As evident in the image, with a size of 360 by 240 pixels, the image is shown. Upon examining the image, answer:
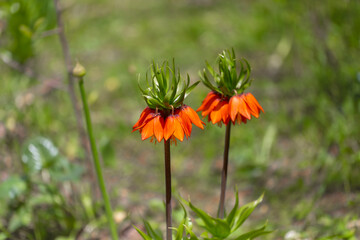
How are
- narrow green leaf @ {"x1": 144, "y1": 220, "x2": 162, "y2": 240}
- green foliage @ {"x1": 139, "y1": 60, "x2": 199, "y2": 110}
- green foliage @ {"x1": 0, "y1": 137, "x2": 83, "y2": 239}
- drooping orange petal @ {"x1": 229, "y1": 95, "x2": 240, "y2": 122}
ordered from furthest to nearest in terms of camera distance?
green foliage @ {"x1": 0, "y1": 137, "x2": 83, "y2": 239}, narrow green leaf @ {"x1": 144, "y1": 220, "x2": 162, "y2": 240}, drooping orange petal @ {"x1": 229, "y1": 95, "x2": 240, "y2": 122}, green foliage @ {"x1": 139, "y1": 60, "x2": 199, "y2": 110}

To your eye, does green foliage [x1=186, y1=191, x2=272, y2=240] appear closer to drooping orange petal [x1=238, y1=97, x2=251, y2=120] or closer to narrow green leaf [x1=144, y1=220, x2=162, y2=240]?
narrow green leaf [x1=144, y1=220, x2=162, y2=240]

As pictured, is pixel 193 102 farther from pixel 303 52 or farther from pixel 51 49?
pixel 51 49

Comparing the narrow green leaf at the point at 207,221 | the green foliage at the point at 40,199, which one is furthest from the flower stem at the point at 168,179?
the green foliage at the point at 40,199

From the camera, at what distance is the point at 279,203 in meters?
2.57

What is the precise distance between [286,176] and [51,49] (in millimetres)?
3726

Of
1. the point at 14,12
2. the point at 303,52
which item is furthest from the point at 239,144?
the point at 14,12

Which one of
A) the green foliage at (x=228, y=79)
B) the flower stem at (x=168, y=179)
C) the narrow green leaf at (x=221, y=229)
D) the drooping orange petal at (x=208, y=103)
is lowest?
the narrow green leaf at (x=221, y=229)

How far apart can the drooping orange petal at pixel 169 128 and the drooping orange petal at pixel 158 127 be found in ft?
0.05

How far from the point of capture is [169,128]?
135 cm

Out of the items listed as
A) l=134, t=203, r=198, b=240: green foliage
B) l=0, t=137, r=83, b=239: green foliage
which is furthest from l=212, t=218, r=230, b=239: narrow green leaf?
l=0, t=137, r=83, b=239: green foliage

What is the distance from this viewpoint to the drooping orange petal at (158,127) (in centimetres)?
135

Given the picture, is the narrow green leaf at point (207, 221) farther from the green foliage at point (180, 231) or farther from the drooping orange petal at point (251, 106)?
the drooping orange petal at point (251, 106)

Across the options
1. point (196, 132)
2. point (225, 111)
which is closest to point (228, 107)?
point (225, 111)

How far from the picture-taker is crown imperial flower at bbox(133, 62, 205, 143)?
53.0 inches
